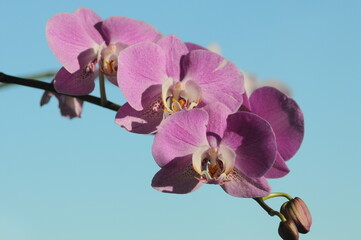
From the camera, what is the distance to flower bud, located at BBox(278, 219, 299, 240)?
110 centimetres

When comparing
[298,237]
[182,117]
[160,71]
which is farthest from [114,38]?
[298,237]

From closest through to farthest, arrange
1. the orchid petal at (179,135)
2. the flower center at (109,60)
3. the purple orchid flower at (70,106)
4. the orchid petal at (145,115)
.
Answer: the orchid petal at (179,135), the orchid petal at (145,115), the flower center at (109,60), the purple orchid flower at (70,106)

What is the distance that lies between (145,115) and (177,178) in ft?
0.48

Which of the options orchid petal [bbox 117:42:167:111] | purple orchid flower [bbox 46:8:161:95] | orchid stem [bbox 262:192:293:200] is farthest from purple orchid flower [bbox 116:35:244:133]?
orchid stem [bbox 262:192:293:200]

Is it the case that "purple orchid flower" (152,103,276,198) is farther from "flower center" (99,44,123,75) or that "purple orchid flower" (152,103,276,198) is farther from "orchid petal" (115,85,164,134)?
"flower center" (99,44,123,75)

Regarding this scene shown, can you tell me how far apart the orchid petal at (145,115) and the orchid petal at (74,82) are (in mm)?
139

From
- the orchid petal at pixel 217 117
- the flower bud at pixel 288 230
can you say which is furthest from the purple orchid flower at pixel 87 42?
the flower bud at pixel 288 230

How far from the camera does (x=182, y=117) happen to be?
3.39ft

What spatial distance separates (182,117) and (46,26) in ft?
1.22

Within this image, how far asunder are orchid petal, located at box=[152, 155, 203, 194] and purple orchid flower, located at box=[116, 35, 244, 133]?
3.5 inches

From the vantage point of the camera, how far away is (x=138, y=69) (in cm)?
113

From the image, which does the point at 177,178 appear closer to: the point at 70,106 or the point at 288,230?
the point at 288,230

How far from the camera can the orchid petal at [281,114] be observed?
1.07 m

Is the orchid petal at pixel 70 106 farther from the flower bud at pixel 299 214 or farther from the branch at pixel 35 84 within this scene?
the flower bud at pixel 299 214
